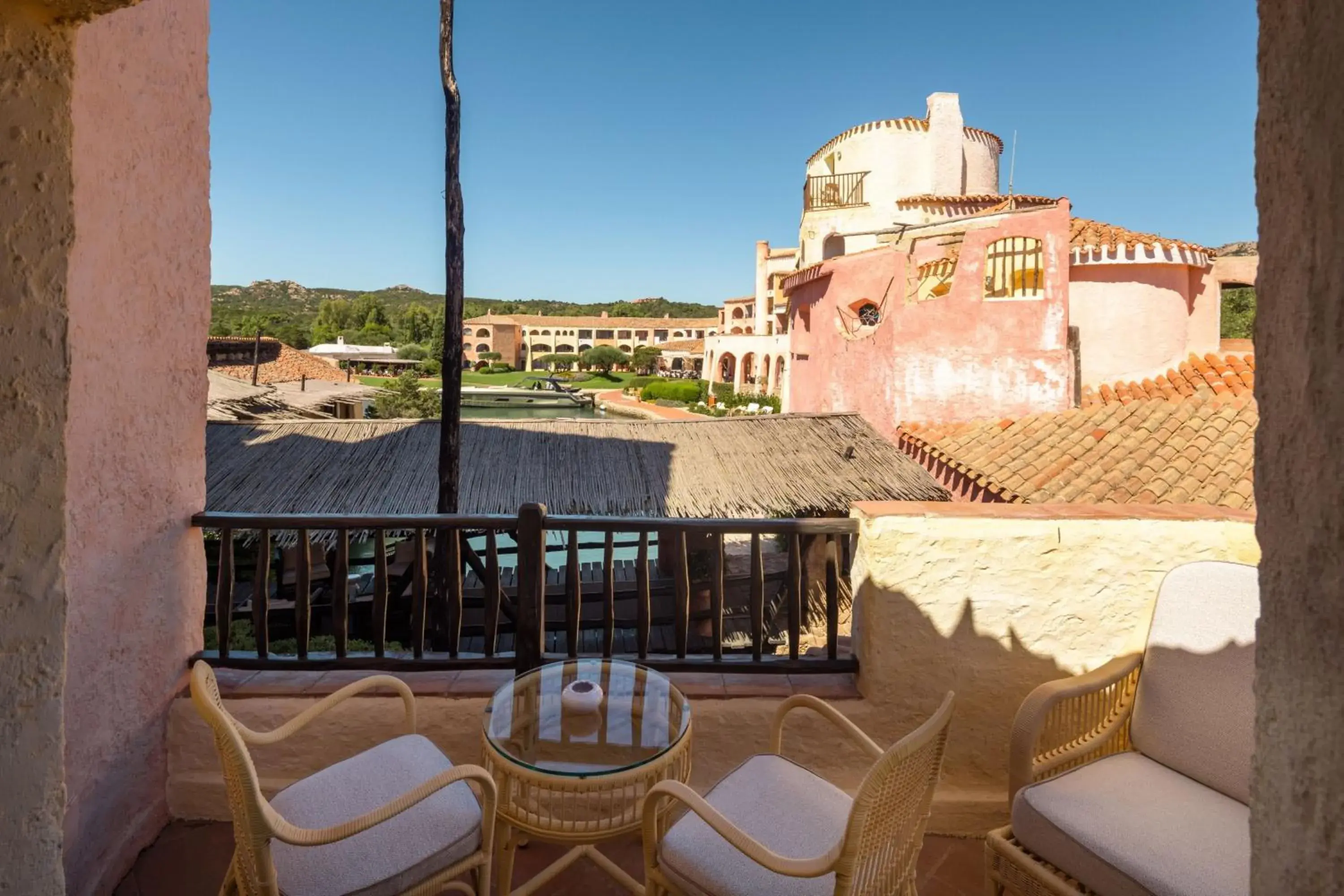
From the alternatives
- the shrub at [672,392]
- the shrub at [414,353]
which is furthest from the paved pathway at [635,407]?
the shrub at [414,353]

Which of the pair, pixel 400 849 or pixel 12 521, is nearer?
pixel 12 521

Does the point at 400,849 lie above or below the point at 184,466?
below

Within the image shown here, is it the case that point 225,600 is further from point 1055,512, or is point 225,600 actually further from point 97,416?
point 1055,512

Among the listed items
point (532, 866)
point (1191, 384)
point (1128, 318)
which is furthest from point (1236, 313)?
point (532, 866)

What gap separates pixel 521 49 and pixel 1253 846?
13027 millimetres

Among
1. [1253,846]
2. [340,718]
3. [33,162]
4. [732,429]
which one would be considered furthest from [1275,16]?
[732,429]

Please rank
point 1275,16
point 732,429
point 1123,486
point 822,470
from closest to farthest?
1. point 1275,16
2. point 1123,486
3. point 822,470
4. point 732,429

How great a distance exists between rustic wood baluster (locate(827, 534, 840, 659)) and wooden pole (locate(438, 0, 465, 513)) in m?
5.24

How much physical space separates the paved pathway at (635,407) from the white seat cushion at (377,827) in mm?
25309

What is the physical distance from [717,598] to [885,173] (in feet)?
82.6

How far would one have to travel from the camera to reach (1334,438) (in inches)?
31.0

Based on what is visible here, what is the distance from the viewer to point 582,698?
2535mm

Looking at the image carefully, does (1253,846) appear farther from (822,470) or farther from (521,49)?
(521,49)

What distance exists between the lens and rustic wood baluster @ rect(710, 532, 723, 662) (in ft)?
9.72
